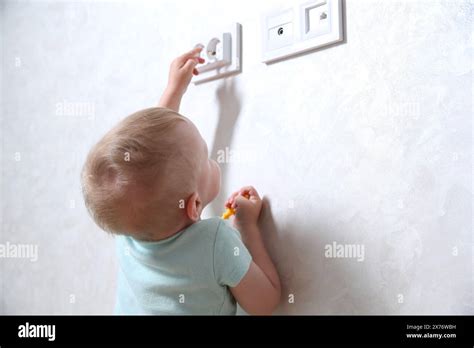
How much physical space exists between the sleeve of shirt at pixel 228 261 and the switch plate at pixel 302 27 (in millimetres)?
357

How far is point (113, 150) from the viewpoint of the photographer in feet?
2.29

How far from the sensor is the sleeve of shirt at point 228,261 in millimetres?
719

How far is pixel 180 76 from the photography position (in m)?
0.97

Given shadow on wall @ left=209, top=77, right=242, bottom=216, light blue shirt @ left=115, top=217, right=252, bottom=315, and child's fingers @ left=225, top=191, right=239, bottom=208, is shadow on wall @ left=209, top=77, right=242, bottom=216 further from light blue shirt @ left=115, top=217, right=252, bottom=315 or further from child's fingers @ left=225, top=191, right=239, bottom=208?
light blue shirt @ left=115, top=217, right=252, bottom=315

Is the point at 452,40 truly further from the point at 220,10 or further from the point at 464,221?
the point at 220,10

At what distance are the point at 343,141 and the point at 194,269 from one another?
0.32 m

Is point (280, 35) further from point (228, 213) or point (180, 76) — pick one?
point (228, 213)

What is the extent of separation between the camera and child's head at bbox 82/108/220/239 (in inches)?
27.4

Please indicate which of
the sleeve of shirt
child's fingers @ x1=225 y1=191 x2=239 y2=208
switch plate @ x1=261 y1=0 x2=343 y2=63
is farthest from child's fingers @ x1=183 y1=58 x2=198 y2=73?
the sleeve of shirt

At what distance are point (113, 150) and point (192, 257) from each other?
0.21 meters

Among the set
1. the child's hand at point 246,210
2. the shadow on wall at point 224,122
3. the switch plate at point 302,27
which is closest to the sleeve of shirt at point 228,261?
the child's hand at point 246,210

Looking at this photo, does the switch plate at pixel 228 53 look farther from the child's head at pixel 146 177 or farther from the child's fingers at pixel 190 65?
the child's head at pixel 146 177

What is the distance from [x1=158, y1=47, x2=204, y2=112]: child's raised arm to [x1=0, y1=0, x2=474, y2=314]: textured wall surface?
0.05 metres

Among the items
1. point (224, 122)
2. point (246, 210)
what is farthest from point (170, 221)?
point (224, 122)
